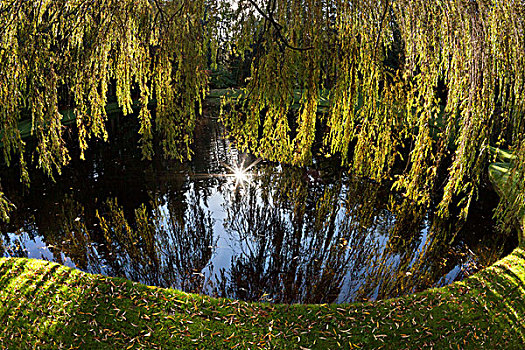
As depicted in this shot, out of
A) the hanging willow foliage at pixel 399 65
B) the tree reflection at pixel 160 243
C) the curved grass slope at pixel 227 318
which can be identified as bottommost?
the tree reflection at pixel 160 243

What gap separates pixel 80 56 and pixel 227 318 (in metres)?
2.10

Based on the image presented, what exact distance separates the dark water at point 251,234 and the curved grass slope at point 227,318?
2.45 feet

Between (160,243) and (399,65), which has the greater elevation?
(399,65)

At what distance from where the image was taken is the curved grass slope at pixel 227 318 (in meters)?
2.46

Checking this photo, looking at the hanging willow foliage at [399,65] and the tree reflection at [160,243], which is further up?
the hanging willow foliage at [399,65]

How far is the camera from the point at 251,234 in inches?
188

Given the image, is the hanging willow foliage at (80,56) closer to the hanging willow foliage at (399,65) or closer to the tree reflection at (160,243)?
the hanging willow foliage at (399,65)

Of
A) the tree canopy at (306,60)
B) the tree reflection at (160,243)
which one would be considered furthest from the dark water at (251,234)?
the tree canopy at (306,60)

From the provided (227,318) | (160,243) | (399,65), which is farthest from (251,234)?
(399,65)

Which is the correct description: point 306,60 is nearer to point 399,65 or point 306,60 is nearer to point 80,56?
point 399,65

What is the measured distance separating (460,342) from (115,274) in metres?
2.92

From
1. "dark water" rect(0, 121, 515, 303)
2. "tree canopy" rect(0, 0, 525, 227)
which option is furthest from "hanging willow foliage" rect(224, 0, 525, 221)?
"dark water" rect(0, 121, 515, 303)

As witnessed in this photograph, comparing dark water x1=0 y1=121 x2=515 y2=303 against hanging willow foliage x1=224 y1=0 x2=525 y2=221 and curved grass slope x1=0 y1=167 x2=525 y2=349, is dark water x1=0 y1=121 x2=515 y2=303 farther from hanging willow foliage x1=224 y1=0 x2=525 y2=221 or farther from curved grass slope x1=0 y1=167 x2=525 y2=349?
hanging willow foliage x1=224 y1=0 x2=525 y2=221

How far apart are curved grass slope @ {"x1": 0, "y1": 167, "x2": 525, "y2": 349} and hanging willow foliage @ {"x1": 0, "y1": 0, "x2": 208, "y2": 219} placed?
878mm
